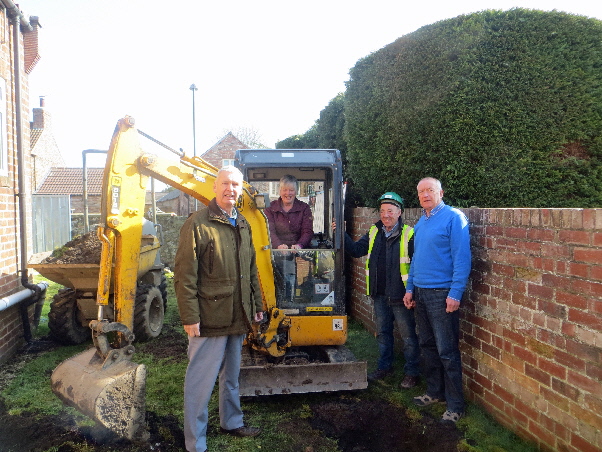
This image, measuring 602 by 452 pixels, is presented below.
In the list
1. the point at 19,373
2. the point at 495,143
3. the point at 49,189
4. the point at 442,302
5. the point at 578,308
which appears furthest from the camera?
the point at 49,189

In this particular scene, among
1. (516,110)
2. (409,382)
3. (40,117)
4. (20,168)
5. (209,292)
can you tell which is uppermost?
(40,117)

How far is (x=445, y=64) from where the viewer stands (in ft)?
16.9

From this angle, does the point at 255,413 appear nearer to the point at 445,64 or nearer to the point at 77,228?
the point at 445,64

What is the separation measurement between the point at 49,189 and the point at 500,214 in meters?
38.4

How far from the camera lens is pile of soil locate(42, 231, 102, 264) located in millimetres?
6297

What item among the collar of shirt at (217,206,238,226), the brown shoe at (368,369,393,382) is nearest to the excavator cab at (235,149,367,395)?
the brown shoe at (368,369,393,382)

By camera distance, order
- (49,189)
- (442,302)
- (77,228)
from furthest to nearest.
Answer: (49,189), (77,228), (442,302)

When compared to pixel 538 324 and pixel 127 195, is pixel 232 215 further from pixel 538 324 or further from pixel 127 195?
pixel 538 324

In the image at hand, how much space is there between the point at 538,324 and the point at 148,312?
498 cm

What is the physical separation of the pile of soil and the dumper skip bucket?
2814 millimetres

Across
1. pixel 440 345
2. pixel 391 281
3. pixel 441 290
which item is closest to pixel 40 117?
pixel 391 281

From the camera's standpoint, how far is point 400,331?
197 inches

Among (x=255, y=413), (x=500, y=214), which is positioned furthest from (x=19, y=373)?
(x=500, y=214)

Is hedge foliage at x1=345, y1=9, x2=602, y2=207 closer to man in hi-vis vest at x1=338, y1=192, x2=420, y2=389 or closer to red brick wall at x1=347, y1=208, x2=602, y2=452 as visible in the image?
man in hi-vis vest at x1=338, y1=192, x2=420, y2=389
